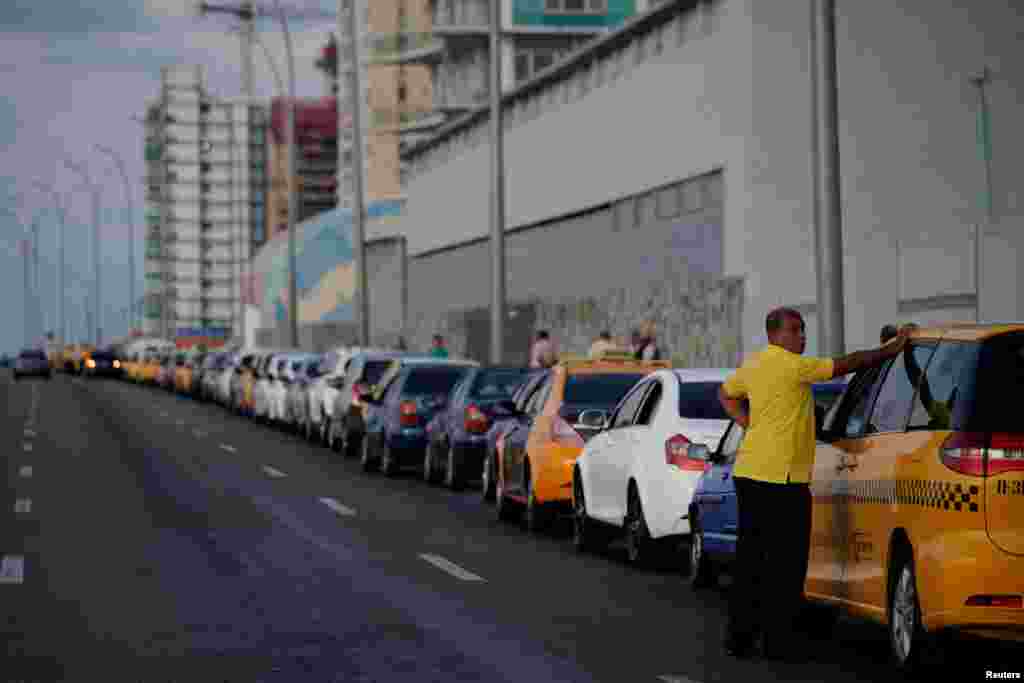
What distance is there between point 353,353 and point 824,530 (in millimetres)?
30028

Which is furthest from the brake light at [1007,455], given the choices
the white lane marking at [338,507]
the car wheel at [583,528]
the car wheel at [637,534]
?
the white lane marking at [338,507]

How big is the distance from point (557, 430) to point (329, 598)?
20.1ft

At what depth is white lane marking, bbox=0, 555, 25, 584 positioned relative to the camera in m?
15.7

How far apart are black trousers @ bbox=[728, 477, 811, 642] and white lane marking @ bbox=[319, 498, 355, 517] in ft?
36.3

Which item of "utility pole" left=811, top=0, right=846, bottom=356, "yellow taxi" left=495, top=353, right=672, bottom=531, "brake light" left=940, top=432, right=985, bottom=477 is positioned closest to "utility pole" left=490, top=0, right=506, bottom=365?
"utility pole" left=811, top=0, right=846, bottom=356

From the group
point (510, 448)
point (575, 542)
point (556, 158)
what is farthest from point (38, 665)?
point (556, 158)

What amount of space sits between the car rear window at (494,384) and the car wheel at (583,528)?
25.6 feet

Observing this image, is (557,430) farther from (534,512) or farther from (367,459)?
(367,459)

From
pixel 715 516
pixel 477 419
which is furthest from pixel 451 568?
pixel 477 419

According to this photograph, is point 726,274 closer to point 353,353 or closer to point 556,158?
point 353,353

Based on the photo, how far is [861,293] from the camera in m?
41.2

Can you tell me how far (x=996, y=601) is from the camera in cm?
1001

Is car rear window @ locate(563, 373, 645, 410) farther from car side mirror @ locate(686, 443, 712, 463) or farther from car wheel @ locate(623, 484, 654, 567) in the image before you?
car side mirror @ locate(686, 443, 712, 463)

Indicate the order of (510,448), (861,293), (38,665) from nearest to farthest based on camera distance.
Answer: (38,665) < (510,448) < (861,293)
